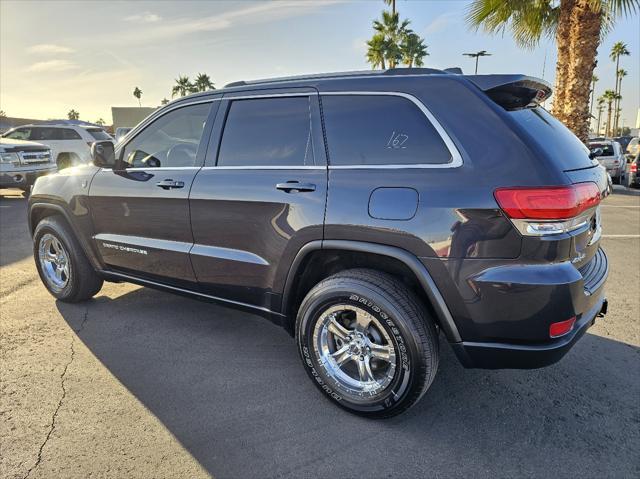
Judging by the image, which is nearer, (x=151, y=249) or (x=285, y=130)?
(x=285, y=130)

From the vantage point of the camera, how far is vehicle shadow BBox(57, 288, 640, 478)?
2.33m

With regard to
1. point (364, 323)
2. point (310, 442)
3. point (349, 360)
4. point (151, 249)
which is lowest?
point (310, 442)

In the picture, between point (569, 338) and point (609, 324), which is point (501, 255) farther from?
point (609, 324)

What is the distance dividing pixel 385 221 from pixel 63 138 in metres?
15.9

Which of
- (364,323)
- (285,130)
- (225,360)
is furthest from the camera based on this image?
(225,360)

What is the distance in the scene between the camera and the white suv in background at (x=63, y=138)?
14.8m

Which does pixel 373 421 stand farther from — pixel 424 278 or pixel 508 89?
pixel 508 89

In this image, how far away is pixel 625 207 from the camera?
10570mm

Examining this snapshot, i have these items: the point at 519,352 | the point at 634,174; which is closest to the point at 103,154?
the point at 519,352

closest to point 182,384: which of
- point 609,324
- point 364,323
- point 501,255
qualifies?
point 364,323

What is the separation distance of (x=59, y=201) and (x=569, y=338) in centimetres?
417

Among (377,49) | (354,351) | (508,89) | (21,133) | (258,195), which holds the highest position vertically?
(377,49)

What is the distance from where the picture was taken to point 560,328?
88.1 inches

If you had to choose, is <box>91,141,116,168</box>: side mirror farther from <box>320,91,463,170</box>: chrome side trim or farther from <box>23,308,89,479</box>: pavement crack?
<box>320,91,463,170</box>: chrome side trim
